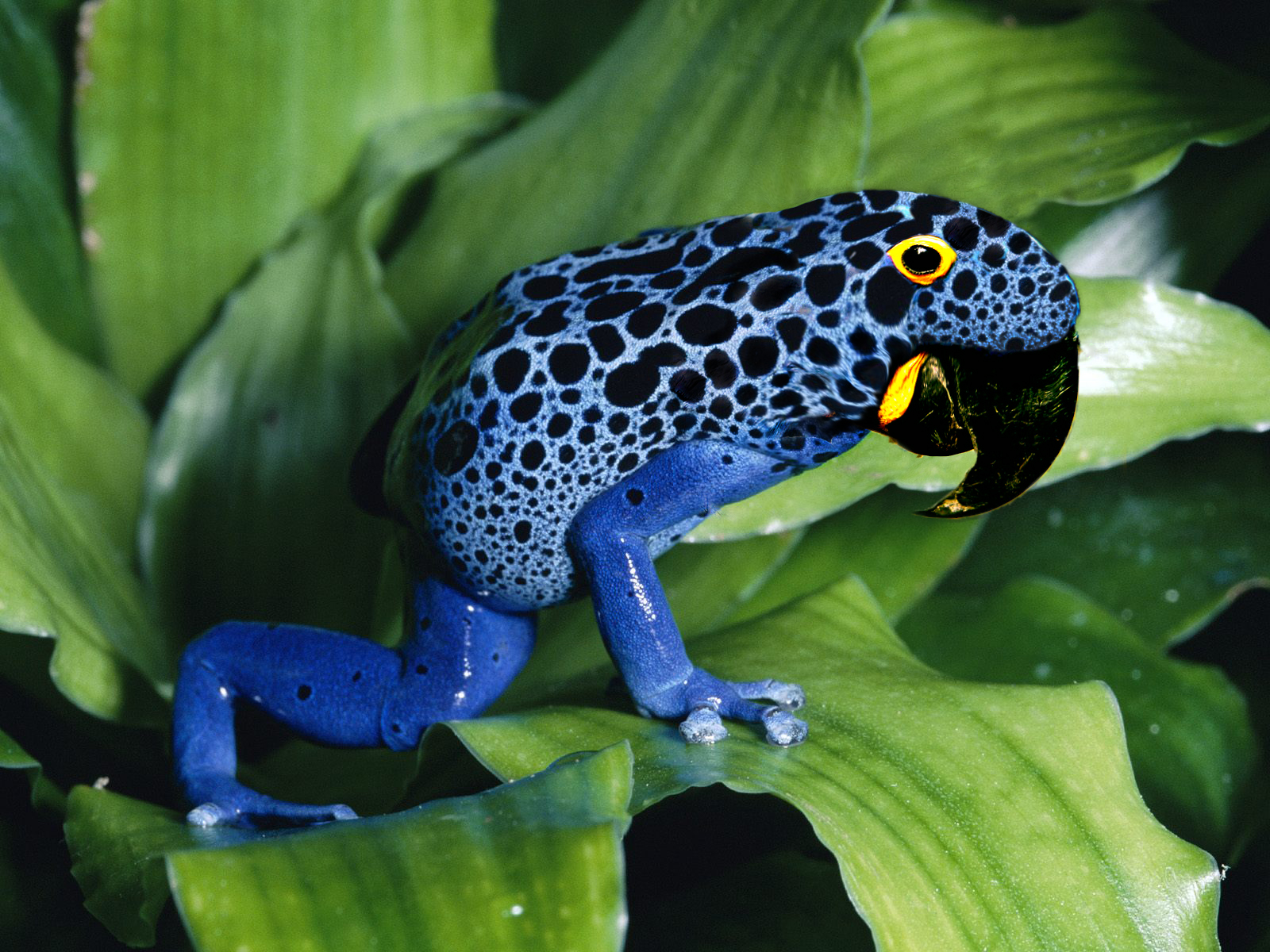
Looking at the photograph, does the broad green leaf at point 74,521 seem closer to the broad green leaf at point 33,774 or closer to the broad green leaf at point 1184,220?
the broad green leaf at point 33,774

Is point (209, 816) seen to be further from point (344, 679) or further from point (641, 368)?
point (641, 368)

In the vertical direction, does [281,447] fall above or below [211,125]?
below

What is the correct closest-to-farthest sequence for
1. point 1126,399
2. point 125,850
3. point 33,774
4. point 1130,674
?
1. point 125,850
2. point 33,774
3. point 1126,399
4. point 1130,674

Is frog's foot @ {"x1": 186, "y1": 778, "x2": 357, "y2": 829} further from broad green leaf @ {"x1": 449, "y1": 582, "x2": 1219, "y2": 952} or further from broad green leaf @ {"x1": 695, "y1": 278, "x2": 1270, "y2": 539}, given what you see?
broad green leaf @ {"x1": 695, "y1": 278, "x2": 1270, "y2": 539}

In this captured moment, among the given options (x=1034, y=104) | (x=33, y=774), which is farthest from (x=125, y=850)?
(x=1034, y=104)

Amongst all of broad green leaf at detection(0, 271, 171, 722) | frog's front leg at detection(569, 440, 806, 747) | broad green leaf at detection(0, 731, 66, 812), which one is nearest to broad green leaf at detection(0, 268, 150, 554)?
broad green leaf at detection(0, 271, 171, 722)

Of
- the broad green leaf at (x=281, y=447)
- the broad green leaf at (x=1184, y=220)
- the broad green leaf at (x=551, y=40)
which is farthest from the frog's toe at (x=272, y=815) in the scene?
the broad green leaf at (x=551, y=40)

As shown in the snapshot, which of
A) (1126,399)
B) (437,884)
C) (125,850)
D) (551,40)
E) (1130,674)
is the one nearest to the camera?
(437,884)
